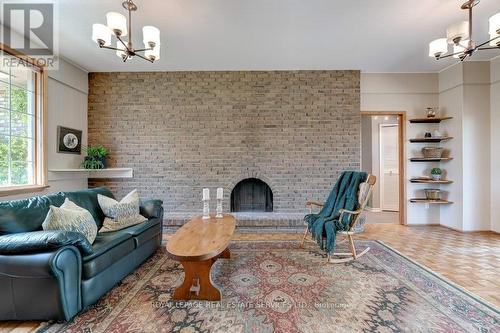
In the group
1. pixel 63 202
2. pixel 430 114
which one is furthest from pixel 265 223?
pixel 430 114

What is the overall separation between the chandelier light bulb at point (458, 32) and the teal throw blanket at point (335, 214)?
61.6 inches

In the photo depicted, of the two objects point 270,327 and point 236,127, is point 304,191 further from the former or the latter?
point 270,327

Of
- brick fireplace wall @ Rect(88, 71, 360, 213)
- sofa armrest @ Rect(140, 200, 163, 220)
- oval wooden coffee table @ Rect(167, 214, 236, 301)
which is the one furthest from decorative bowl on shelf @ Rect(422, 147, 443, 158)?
sofa armrest @ Rect(140, 200, 163, 220)

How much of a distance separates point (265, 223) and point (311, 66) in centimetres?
278

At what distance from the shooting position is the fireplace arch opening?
4520 millimetres

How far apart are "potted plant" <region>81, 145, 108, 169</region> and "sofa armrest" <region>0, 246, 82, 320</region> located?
8.95 ft

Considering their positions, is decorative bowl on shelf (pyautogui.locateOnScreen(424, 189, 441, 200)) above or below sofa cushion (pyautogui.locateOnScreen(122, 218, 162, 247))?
above

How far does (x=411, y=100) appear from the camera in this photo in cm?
440

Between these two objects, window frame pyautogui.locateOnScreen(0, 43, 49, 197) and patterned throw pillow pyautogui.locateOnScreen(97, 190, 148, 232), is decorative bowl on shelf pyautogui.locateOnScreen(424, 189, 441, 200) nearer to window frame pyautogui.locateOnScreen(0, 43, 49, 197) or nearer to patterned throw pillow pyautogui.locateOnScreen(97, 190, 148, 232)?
patterned throw pillow pyautogui.locateOnScreen(97, 190, 148, 232)

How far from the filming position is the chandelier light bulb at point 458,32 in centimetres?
228

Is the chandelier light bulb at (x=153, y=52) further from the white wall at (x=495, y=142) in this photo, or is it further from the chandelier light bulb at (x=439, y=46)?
the white wall at (x=495, y=142)

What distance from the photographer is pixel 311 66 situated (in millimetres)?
4137

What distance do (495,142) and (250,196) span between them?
407 centimetres

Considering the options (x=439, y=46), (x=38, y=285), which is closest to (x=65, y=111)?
(x=38, y=285)
